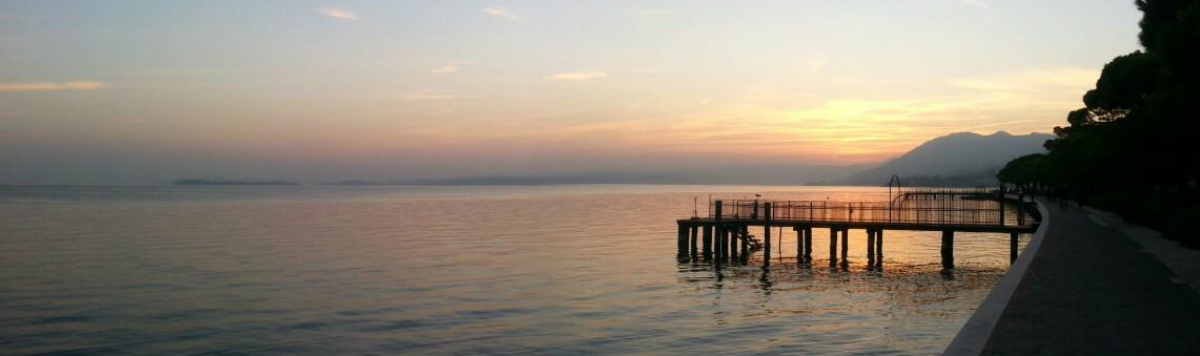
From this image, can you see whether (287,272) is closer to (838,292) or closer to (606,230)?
(838,292)

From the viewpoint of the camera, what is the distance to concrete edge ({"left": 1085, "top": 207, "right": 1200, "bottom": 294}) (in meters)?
19.3

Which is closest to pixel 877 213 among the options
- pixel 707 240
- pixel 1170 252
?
pixel 707 240

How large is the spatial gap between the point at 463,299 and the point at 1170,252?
2041 centimetres

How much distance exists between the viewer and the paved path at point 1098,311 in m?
11.3

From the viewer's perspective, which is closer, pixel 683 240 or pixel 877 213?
pixel 683 240

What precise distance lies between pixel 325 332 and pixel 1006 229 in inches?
1144

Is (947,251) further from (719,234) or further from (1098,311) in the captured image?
(1098,311)

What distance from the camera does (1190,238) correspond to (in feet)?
86.6

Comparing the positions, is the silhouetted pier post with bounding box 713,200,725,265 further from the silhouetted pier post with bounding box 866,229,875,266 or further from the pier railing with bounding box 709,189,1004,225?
the silhouetted pier post with bounding box 866,229,875,266

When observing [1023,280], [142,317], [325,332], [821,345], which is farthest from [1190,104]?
[142,317]

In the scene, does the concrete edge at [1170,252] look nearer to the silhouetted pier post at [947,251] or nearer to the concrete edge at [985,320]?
the concrete edge at [985,320]

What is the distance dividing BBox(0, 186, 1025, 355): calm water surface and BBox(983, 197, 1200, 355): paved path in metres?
3.40

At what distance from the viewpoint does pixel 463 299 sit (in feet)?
94.7

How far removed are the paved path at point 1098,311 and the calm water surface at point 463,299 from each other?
3.40m
